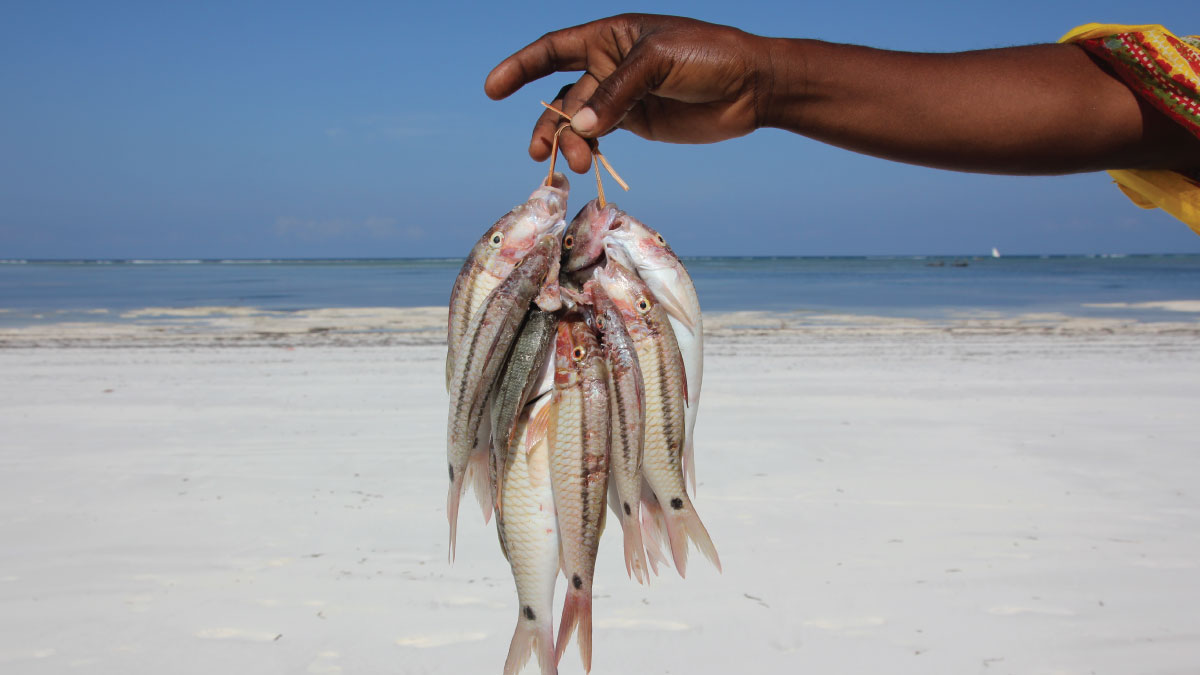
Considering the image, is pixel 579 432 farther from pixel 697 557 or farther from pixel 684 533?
pixel 697 557

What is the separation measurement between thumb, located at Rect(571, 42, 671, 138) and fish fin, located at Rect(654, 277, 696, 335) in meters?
0.51

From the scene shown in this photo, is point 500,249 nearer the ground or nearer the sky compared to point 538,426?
nearer the sky

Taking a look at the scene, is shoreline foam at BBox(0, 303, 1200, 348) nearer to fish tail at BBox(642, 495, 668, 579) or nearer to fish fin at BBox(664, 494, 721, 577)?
fish tail at BBox(642, 495, 668, 579)

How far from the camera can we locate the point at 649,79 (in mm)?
2184

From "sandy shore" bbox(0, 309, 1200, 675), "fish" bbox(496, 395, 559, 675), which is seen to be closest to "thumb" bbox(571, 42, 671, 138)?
"fish" bbox(496, 395, 559, 675)

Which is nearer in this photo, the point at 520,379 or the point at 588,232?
the point at 520,379

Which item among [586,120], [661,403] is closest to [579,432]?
[661,403]

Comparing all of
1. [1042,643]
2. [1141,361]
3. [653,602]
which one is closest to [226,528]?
[653,602]

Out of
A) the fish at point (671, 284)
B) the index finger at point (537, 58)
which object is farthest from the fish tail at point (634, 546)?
the index finger at point (537, 58)

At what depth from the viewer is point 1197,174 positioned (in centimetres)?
222

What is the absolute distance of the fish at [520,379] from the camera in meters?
2.07

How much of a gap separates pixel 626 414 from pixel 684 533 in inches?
16.9

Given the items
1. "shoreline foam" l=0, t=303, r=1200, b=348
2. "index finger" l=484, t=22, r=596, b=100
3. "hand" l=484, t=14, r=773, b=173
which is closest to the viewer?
"hand" l=484, t=14, r=773, b=173

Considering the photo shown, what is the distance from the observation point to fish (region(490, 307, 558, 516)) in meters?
2.07
